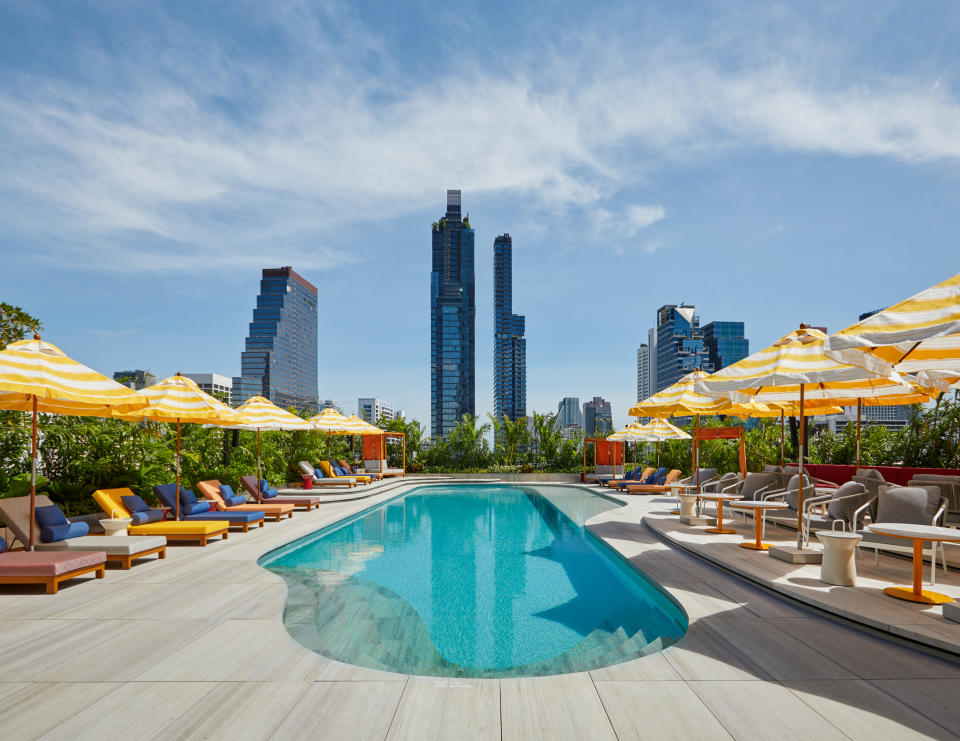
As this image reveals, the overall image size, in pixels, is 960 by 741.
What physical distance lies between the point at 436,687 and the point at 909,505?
5.70 meters

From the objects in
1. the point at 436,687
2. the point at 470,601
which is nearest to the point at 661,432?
the point at 470,601

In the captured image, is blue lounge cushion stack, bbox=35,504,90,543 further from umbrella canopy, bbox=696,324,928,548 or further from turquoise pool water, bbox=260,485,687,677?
umbrella canopy, bbox=696,324,928,548

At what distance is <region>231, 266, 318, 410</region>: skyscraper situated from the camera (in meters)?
140

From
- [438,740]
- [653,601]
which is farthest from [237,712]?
[653,601]

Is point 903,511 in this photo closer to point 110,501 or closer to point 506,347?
point 110,501

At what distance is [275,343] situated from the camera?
465 ft

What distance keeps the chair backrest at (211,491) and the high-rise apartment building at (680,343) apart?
136 metres

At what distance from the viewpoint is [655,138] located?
11.2 metres

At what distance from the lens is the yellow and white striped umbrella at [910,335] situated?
11.5 feet

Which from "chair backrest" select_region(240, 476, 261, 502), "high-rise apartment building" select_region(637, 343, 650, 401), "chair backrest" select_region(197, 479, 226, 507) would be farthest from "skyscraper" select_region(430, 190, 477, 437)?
"high-rise apartment building" select_region(637, 343, 650, 401)

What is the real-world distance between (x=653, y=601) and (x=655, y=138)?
964 cm

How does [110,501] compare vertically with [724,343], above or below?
below

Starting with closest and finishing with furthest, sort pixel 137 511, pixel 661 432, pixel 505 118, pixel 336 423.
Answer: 1. pixel 137 511
2. pixel 505 118
3. pixel 336 423
4. pixel 661 432

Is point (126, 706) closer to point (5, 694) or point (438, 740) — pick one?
point (5, 694)
